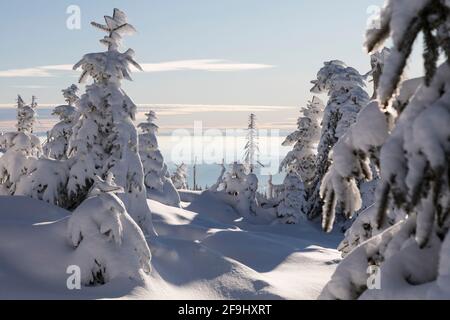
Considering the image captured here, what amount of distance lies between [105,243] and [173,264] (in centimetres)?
362

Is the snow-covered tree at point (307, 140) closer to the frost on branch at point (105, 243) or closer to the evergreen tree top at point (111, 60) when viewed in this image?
the evergreen tree top at point (111, 60)

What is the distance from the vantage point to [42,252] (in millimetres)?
13445

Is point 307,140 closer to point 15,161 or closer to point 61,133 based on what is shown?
point 61,133

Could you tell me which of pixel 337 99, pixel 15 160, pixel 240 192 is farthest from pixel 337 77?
pixel 15 160

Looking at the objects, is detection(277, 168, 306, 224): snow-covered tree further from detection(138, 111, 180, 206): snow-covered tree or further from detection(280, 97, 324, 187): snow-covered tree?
detection(138, 111, 180, 206): snow-covered tree

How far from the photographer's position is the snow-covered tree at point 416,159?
3.43 metres

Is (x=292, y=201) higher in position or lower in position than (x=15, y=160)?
lower

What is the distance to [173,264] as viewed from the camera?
16.2 metres

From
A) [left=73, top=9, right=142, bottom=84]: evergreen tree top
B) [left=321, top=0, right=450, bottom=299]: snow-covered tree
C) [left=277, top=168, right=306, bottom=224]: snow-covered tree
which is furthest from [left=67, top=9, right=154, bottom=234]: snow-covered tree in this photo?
[left=277, top=168, right=306, bottom=224]: snow-covered tree

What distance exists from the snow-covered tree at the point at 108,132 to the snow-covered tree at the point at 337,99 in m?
16.0

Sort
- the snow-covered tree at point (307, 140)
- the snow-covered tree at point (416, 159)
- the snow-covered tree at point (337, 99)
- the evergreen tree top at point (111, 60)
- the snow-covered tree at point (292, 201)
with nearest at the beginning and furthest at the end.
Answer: the snow-covered tree at point (416, 159)
the evergreen tree top at point (111, 60)
the snow-covered tree at point (337, 99)
the snow-covered tree at point (292, 201)
the snow-covered tree at point (307, 140)

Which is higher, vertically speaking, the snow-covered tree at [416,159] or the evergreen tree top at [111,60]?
the evergreen tree top at [111,60]

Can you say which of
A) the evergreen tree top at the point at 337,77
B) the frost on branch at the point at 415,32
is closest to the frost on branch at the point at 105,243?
the frost on branch at the point at 415,32
